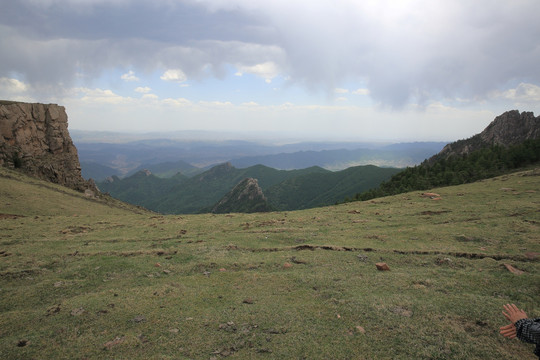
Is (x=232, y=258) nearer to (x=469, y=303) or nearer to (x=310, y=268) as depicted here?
(x=310, y=268)

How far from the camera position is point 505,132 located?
101688mm

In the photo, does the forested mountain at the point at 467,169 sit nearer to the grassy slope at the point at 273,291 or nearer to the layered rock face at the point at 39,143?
the grassy slope at the point at 273,291

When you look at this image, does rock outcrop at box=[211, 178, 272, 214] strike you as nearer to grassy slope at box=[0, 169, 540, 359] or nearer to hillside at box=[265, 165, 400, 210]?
hillside at box=[265, 165, 400, 210]

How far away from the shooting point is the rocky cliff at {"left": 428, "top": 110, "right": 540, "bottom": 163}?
3755 inches

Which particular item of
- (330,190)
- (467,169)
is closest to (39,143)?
(467,169)

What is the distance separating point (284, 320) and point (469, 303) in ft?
19.4

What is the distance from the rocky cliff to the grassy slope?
96152 mm

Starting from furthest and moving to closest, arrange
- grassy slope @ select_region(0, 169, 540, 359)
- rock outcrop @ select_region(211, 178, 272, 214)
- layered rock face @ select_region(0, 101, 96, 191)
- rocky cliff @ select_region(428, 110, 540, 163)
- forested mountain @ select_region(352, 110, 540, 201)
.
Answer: rock outcrop @ select_region(211, 178, 272, 214) → rocky cliff @ select_region(428, 110, 540, 163) → layered rock face @ select_region(0, 101, 96, 191) → forested mountain @ select_region(352, 110, 540, 201) → grassy slope @ select_region(0, 169, 540, 359)

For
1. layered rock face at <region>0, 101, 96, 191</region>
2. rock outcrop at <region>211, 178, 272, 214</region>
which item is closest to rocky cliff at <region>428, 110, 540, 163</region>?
rock outcrop at <region>211, 178, 272, 214</region>

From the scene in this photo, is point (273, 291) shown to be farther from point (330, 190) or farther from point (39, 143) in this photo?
point (330, 190)

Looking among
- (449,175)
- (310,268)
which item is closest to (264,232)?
(310,268)

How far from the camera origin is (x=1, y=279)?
12234 millimetres

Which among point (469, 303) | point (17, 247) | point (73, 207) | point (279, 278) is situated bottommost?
point (73, 207)

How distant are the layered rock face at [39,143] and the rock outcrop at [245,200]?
259ft
